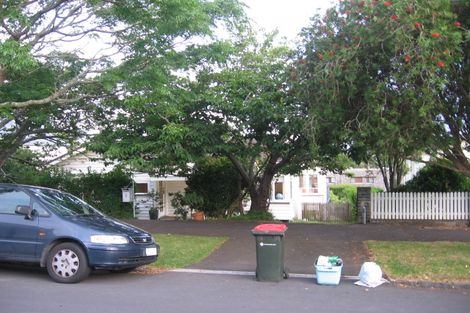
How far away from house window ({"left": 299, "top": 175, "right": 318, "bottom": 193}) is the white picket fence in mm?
19118

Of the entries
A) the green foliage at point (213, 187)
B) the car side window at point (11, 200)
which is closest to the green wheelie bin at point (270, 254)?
the car side window at point (11, 200)

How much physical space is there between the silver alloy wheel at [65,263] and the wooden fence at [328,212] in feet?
56.1

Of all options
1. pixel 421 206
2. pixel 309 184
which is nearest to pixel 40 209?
pixel 421 206

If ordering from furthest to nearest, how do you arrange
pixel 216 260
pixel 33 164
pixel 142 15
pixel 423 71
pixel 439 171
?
pixel 33 164 → pixel 439 171 → pixel 142 15 → pixel 216 260 → pixel 423 71

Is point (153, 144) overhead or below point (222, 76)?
below

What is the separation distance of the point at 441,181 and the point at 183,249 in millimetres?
10528

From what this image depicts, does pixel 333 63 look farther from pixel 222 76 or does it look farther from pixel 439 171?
pixel 439 171

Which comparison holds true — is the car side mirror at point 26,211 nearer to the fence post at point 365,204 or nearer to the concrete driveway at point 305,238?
the concrete driveway at point 305,238

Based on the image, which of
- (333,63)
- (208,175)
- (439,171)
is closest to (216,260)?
(333,63)

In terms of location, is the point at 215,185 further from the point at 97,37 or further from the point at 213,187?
the point at 97,37

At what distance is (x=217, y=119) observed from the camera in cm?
1612

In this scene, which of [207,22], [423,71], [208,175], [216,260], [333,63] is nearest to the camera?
[423,71]

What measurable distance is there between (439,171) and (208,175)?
27.1ft

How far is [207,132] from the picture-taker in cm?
1546
